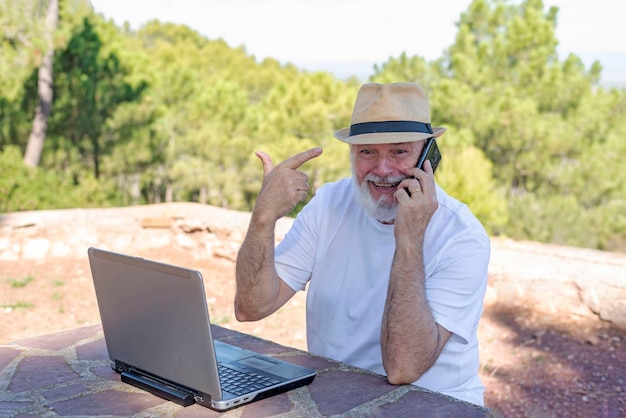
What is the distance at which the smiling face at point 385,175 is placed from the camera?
205cm

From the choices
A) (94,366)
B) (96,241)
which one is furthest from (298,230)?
(96,241)

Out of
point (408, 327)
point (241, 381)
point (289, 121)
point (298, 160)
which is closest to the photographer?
point (241, 381)

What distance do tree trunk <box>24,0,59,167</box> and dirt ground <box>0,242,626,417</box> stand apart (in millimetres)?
4968

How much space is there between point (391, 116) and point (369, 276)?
1.63ft

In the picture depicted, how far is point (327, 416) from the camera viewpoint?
1.39m

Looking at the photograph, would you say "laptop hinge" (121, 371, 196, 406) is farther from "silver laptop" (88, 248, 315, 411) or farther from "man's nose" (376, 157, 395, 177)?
"man's nose" (376, 157, 395, 177)

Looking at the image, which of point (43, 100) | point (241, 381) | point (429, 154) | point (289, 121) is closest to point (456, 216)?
point (429, 154)

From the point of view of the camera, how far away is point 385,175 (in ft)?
6.84

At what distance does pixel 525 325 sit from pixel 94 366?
3.05m

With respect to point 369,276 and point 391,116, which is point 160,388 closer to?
point 369,276

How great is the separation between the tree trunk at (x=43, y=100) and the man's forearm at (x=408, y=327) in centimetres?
885

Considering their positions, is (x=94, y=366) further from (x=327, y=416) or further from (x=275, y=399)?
(x=327, y=416)

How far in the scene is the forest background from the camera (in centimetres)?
1016

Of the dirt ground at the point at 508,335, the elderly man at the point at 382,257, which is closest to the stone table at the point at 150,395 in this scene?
the elderly man at the point at 382,257
